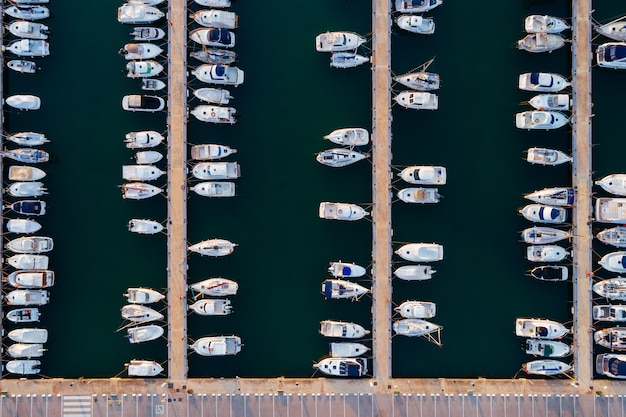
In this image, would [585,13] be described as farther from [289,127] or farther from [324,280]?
[324,280]

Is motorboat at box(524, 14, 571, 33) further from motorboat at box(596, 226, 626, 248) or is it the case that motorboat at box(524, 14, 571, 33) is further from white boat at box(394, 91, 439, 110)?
motorboat at box(596, 226, 626, 248)

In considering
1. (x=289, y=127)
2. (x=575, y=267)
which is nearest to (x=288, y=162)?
(x=289, y=127)

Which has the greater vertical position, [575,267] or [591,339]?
[575,267]

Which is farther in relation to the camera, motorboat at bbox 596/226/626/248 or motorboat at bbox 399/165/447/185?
motorboat at bbox 399/165/447/185

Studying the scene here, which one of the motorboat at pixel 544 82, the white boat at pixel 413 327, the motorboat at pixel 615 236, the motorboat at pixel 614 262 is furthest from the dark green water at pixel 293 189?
the motorboat at pixel 615 236

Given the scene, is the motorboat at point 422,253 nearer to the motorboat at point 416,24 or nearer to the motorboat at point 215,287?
the motorboat at point 215,287

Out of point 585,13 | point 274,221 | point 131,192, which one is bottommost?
point 274,221

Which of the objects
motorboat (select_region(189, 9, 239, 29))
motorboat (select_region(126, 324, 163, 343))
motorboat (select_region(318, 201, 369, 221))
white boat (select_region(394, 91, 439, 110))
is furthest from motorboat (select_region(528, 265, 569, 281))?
motorboat (select_region(189, 9, 239, 29))
